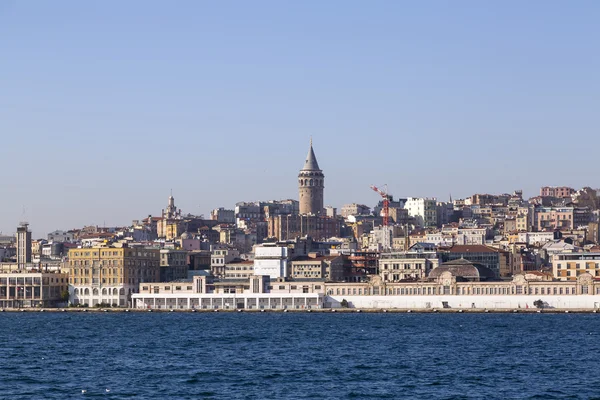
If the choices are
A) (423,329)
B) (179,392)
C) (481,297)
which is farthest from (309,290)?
(179,392)

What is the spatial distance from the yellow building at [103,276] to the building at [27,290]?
2260 mm

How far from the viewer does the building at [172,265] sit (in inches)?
6206

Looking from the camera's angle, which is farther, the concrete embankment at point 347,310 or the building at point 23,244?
the building at point 23,244

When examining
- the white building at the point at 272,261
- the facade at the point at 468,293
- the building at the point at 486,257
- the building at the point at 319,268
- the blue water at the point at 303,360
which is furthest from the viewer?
the building at the point at 486,257

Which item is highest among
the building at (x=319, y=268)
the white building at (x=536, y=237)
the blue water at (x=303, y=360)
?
the white building at (x=536, y=237)

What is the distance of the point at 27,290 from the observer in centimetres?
14650

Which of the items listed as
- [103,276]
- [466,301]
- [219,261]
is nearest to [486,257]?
[466,301]

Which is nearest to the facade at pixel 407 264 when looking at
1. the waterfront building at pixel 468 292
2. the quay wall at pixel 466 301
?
the waterfront building at pixel 468 292

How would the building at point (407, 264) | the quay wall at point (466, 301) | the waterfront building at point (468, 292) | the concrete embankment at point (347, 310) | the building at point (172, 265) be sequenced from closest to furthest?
the concrete embankment at point (347, 310), the quay wall at point (466, 301), the waterfront building at point (468, 292), the building at point (407, 264), the building at point (172, 265)

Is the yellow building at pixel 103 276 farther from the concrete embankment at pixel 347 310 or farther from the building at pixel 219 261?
the building at pixel 219 261

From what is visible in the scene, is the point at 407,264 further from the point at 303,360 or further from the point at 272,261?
the point at 303,360

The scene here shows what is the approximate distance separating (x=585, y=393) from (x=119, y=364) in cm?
2206

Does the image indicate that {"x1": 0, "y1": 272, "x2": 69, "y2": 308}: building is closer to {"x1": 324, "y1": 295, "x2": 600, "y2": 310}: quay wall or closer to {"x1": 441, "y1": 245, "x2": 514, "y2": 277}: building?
{"x1": 324, "y1": 295, "x2": 600, "y2": 310}: quay wall

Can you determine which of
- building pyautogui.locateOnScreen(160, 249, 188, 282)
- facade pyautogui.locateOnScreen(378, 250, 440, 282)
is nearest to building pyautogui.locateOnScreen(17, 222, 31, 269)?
building pyautogui.locateOnScreen(160, 249, 188, 282)
